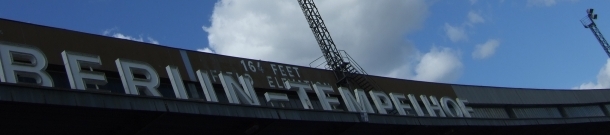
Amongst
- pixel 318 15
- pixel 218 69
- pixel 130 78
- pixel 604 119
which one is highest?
pixel 318 15

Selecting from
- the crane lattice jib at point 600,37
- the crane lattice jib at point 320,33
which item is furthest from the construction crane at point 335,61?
the crane lattice jib at point 600,37

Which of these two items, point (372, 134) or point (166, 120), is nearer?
point (166, 120)

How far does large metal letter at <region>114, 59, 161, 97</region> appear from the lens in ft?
76.9

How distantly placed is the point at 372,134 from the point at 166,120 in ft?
39.8

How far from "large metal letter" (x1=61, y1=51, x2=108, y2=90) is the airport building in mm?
38

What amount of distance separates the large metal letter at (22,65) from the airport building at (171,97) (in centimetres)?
3

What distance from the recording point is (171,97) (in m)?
27.0

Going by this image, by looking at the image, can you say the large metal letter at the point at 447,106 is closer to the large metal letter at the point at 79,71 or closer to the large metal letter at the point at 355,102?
the large metal letter at the point at 355,102

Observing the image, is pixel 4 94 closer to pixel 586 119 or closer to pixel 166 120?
pixel 166 120

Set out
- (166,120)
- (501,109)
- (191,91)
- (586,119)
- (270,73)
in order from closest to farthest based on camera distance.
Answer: (166,120) < (191,91) < (270,73) < (586,119) < (501,109)

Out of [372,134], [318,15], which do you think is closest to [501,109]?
[318,15]

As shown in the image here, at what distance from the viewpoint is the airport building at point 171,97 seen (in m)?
20.0

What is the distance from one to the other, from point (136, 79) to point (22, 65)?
156 inches

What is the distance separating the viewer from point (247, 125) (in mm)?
25453
